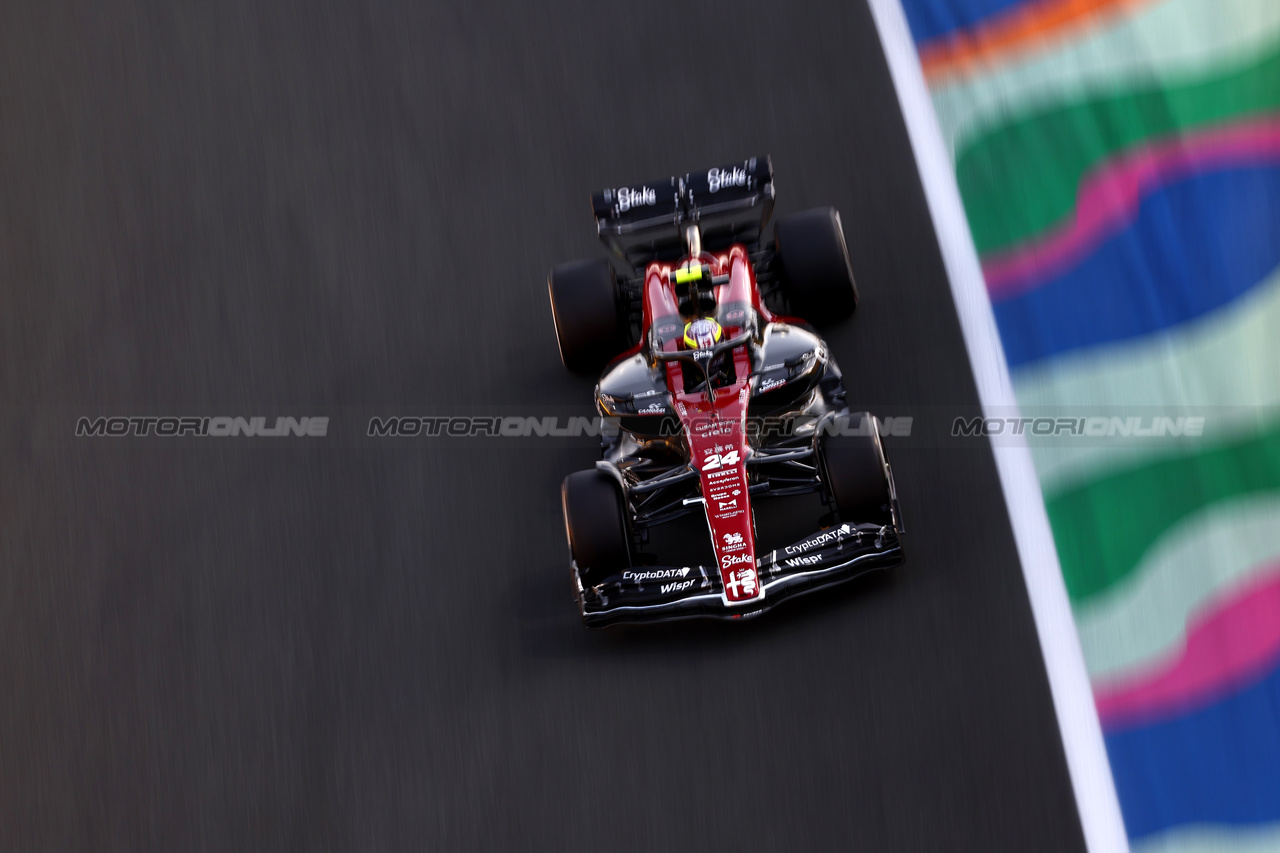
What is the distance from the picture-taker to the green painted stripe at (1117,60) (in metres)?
6.89

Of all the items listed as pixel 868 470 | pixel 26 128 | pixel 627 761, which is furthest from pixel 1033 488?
pixel 26 128

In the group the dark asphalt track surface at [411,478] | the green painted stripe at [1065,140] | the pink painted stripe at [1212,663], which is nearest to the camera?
the pink painted stripe at [1212,663]

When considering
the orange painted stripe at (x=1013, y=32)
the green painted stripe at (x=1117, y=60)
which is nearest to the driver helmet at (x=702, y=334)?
the green painted stripe at (x=1117, y=60)

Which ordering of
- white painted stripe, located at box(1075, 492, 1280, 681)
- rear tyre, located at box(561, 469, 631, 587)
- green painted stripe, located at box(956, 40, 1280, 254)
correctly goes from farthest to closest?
green painted stripe, located at box(956, 40, 1280, 254)
rear tyre, located at box(561, 469, 631, 587)
white painted stripe, located at box(1075, 492, 1280, 681)

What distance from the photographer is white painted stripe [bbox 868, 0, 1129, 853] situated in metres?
4.87

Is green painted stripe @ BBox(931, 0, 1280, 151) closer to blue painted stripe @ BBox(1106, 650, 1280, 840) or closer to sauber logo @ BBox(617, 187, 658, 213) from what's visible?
sauber logo @ BBox(617, 187, 658, 213)

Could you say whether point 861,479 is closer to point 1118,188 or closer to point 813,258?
point 813,258

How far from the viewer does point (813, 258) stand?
634 centimetres

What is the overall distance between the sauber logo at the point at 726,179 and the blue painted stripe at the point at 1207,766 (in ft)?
10.6

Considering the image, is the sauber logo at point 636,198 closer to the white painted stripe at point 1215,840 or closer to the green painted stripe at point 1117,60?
the green painted stripe at point 1117,60

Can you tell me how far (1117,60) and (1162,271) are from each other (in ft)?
5.56

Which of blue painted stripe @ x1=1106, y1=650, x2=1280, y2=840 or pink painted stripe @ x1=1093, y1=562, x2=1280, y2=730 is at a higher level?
pink painted stripe @ x1=1093, y1=562, x2=1280, y2=730

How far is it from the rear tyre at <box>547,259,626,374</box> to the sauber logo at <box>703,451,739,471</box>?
126 cm

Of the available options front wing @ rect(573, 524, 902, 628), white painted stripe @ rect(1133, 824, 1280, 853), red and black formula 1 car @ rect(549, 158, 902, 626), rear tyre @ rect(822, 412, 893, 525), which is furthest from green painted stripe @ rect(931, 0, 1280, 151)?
white painted stripe @ rect(1133, 824, 1280, 853)
